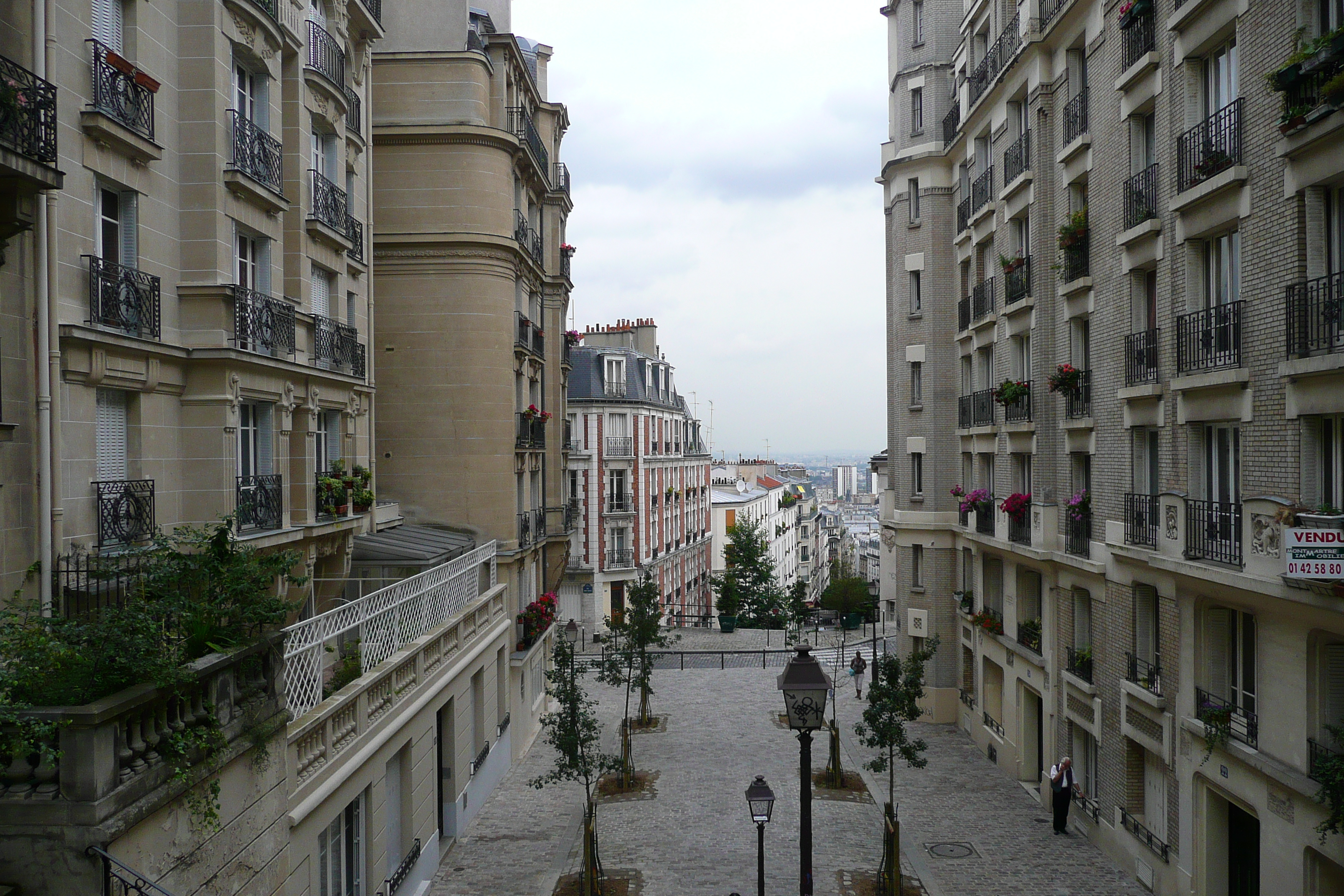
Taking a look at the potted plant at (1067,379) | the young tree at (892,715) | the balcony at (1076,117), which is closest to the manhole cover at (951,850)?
the young tree at (892,715)

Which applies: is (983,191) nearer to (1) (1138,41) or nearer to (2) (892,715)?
(1) (1138,41)

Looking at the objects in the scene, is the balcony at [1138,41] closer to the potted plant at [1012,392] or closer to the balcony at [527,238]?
the potted plant at [1012,392]

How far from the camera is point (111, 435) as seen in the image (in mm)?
12000

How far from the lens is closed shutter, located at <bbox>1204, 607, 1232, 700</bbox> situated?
1502 centimetres

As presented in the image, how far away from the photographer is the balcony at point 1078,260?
20047 mm

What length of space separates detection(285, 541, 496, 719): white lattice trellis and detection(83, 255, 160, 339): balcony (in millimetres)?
4220

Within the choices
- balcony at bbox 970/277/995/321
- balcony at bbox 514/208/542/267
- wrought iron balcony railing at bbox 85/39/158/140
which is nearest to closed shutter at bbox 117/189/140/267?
wrought iron balcony railing at bbox 85/39/158/140

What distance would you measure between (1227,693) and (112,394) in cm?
1621

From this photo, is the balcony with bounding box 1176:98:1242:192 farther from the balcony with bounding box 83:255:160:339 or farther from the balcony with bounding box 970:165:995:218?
the balcony with bounding box 83:255:160:339

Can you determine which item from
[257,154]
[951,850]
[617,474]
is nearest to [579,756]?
[951,850]

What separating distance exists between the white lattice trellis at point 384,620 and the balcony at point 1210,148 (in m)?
13.8

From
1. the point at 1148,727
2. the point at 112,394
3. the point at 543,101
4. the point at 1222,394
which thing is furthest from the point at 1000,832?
the point at 543,101

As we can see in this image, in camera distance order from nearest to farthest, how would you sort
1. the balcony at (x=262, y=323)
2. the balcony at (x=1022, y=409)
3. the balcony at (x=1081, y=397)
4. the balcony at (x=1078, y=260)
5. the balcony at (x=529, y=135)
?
the balcony at (x=262, y=323) → the balcony at (x=1078, y=260) → the balcony at (x=1081, y=397) → the balcony at (x=1022, y=409) → the balcony at (x=529, y=135)

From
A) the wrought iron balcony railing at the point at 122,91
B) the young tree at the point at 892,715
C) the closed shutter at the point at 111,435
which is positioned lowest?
the young tree at the point at 892,715
